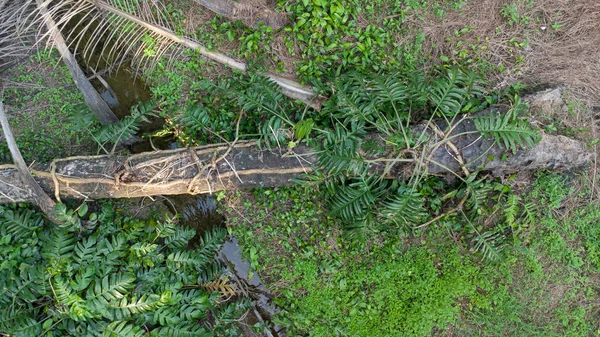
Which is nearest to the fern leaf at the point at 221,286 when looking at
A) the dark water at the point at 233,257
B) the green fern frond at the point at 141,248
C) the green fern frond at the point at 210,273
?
the green fern frond at the point at 210,273

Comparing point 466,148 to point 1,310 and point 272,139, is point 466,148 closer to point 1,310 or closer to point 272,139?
point 272,139

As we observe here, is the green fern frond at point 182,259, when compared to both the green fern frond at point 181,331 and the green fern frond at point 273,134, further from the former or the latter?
the green fern frond at point 273,134

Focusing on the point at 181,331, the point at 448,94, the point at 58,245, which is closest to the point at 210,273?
the point at 181,331

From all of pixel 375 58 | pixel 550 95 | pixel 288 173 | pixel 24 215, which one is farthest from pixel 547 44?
pixel 24 215

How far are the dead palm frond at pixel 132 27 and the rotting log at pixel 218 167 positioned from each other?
2.69 feet

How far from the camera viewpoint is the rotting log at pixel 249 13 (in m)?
4.18

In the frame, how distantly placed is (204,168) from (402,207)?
1.97 meters

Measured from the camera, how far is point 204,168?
406 cm

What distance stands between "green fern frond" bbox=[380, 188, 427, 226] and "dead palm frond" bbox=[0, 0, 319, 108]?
49.7 inches

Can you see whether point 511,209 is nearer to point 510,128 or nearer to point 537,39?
point 510,128

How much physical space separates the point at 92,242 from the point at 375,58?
3.44 meters

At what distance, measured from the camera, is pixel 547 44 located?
14.4 ft

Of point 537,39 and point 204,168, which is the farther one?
point 537,39

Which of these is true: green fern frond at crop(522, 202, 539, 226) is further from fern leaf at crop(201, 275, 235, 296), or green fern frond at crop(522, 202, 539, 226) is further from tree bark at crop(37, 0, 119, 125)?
tree bark at crop(37, 0, 119, 125)
